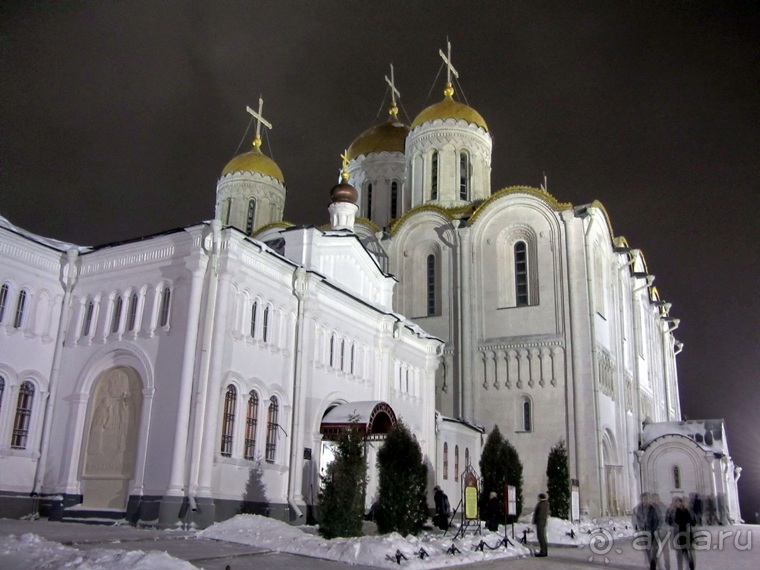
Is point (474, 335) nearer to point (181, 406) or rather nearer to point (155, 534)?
point (181, 406)

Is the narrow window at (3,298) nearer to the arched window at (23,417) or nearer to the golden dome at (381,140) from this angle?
the arched window at (23,417)

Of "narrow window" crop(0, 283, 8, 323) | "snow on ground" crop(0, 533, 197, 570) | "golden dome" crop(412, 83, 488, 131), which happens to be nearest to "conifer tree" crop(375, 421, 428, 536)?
"snow on ground" crop(0, 533, 197, 570)

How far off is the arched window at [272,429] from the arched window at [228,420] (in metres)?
1.30

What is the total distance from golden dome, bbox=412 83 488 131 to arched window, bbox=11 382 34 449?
2370 cm

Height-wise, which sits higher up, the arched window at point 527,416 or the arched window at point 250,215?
the arched window at point 250,215

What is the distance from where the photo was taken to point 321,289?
20.0 meters

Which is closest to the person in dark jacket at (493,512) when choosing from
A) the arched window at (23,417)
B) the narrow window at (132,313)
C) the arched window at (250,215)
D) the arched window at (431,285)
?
the narrow window at (132,313)

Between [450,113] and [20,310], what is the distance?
2367 centimetres

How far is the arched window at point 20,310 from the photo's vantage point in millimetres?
16547

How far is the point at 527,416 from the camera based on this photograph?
96.3 feet

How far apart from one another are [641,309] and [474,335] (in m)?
13.2

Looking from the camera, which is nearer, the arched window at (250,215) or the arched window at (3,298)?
the arched window at (3,298)

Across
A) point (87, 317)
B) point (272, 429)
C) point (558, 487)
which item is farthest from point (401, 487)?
point (87, 317)

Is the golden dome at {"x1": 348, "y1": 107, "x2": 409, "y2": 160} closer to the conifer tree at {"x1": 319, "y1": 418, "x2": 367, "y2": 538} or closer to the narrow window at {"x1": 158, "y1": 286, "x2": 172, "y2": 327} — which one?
the narrow window at {"x1": 158, "y1": 286, "x2": 172, "y2": 327}
